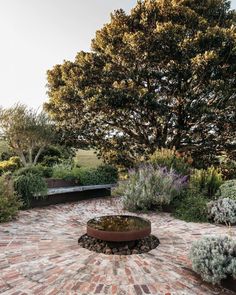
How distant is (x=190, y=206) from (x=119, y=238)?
11.8 ft

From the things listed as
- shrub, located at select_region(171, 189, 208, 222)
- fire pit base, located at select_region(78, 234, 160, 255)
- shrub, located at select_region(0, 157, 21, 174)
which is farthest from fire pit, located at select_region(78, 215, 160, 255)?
shrub, located at select_region(0, 157, 21, 174)

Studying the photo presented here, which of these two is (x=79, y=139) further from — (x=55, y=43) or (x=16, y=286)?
(x=16, y=286)

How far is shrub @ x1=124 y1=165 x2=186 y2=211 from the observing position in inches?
329

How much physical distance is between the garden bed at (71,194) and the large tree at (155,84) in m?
3.20

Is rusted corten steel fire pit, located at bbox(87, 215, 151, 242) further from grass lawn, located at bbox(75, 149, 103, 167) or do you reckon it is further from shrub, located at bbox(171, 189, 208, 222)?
grass lawn, located at bbox(75, 149, 103, 167)

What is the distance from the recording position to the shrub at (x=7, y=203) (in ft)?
23.1

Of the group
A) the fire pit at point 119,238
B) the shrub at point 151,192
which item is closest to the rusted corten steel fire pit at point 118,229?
the fire pit at point 119,238

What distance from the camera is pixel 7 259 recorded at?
15.2 ft

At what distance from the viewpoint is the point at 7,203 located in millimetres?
7238

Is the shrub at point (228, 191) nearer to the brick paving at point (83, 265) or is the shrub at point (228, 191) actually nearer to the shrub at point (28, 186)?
the brick paving at point (83, 265)

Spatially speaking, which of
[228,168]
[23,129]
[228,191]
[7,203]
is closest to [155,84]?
[228,168]

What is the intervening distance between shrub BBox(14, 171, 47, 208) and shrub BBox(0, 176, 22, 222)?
918mm

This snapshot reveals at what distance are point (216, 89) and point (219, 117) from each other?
1.40 metres

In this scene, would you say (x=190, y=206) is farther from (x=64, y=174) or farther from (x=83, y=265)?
(x=64, y=174)
